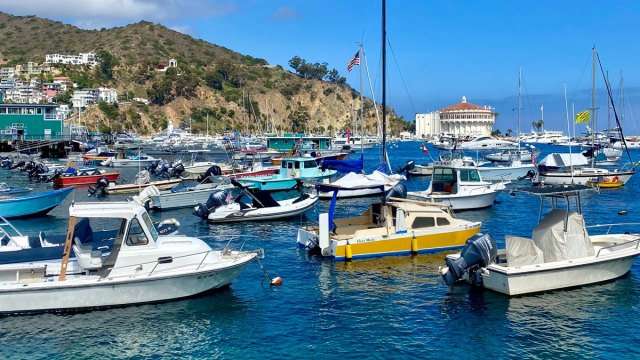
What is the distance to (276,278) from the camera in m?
22.8

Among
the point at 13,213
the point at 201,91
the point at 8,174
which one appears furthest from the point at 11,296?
the point at 201,91

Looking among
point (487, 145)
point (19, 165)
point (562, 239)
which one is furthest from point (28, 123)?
point (562, 239)

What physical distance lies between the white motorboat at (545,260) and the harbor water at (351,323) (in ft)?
1.43

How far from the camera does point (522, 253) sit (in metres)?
20.7

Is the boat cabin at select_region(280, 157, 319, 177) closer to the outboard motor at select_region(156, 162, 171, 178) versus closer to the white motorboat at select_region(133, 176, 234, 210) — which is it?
the white motorboat at select_region(133, 176, 234, 210)

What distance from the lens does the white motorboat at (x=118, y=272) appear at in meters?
18.6

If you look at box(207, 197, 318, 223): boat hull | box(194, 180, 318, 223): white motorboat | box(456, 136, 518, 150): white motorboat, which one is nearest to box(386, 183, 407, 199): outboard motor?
box(194, 180, 318, 223): white motorboat

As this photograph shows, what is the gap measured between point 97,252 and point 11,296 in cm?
282

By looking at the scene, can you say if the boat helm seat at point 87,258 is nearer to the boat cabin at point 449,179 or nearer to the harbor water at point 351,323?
the harbor water at point 351,323

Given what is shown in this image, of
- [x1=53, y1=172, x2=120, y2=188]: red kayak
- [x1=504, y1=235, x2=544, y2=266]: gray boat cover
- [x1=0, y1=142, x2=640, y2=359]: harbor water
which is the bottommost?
[x1=0, y1=142, x2=640, y2=359]: harbor water

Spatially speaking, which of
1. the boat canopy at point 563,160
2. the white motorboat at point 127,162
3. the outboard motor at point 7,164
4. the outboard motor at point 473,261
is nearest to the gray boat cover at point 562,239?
the outboard motor at point 473,261

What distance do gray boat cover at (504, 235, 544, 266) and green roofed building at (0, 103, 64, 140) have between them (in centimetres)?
9446

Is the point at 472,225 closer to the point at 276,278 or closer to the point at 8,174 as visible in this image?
the point at 276,278

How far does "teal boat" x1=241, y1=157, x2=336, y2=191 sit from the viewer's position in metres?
48.4
